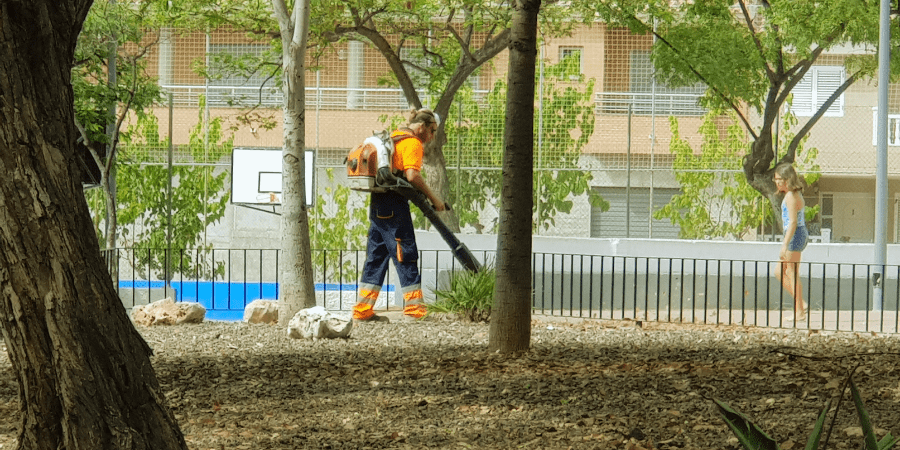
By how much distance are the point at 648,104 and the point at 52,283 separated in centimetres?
2099

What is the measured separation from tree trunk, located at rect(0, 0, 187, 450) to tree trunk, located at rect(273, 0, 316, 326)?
21.7ft

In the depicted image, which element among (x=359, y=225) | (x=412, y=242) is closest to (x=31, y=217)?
(x=412, y=242)

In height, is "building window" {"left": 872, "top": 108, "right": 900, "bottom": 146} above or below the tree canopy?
below

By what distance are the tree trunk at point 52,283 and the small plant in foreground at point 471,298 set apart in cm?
703

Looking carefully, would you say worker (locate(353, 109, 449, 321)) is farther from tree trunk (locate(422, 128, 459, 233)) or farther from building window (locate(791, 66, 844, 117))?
building window (locate(791, 66, 844, 117))

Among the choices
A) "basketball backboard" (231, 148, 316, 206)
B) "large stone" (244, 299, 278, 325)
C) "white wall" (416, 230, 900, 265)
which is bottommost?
"large stone" (244, 299, 278, 325)

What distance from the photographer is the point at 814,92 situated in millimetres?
23922

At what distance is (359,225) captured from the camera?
21.0 metres

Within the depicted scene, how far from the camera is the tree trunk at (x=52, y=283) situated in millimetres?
3428

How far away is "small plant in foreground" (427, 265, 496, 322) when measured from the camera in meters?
10.6

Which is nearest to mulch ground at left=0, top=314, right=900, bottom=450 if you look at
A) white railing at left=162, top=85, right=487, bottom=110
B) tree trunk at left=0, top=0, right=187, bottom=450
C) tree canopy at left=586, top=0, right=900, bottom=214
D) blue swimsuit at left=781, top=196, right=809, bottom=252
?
tree trunk at left=0, top=0, right=187, bottom=450

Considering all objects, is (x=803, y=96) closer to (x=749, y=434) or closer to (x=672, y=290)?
(x=672, y=290)

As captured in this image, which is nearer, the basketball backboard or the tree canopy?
the basketball backboard

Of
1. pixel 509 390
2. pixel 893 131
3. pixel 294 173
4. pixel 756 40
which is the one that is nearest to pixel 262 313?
pixel 294 173
